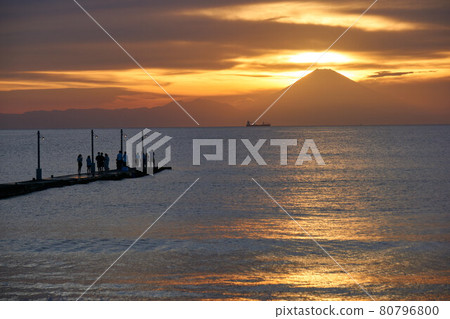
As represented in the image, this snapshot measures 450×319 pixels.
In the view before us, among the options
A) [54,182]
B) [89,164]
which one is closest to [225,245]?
[54,182]

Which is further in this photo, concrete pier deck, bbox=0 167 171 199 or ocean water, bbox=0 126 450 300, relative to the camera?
concrete pier deck, bbox=0 167 171 199

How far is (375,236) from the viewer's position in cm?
2159

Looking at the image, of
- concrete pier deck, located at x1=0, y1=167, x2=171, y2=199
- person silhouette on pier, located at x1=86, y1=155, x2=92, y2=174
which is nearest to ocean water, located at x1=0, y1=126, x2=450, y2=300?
concrete pier deck, located at x1=0, y1=167, x2=171, y2=199

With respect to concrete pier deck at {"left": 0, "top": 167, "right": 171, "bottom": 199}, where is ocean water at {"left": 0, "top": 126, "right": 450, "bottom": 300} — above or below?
below

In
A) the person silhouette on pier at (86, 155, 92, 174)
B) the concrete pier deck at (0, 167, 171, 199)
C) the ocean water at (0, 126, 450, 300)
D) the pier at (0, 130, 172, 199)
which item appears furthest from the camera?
the person silhouette on pier at (86, 155, 92, 174)

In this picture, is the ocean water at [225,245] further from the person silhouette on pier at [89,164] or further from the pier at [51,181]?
the person silhouette on pier at [89,164]

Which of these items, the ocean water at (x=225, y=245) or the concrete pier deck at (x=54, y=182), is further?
the concrete pier deck at (x=54, y=182)

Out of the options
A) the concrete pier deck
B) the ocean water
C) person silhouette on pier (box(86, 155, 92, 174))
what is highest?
person silhouette on pier (box(86, 155, 92, 174))

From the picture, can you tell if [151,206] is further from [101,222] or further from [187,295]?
[187,295]

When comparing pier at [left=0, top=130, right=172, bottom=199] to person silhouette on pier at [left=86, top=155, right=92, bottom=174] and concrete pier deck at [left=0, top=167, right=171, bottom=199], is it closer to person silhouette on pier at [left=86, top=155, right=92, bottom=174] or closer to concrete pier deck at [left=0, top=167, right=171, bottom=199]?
concrete pier deck at [left=0, top=167, right=171, bottom=199]

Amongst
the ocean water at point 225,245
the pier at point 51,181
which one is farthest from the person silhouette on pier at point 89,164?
the ocean water at point 225,245

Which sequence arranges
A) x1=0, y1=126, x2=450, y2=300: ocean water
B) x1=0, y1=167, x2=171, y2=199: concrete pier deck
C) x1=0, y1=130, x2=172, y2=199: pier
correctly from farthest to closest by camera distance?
x1=0, y1=130, x2=172, y2=199: pier
x1=0, y1=167, x2=171, y2=199: concrete pier deck
x1=0, y1=126, x2=450, y2=300: ocean water

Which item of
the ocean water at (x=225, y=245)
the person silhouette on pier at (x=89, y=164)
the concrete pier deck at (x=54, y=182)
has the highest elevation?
the person silhouette on pier at (x=89, y=164)

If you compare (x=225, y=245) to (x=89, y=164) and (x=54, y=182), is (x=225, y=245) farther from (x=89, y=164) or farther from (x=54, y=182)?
(x=89, y=164)
